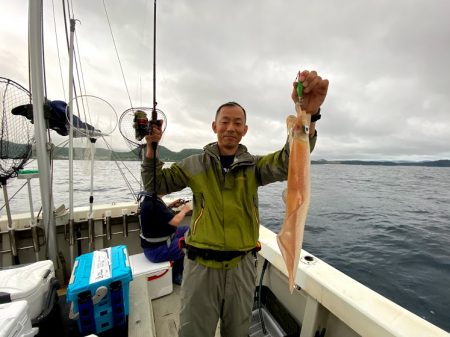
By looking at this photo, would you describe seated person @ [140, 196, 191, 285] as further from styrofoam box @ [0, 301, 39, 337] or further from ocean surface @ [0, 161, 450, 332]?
styrofoam box @ [0, 301, 39, 337]

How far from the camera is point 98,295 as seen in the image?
7.91 feet

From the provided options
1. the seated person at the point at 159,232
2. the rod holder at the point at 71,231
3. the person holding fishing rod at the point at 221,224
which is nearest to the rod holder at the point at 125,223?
the rod holder at the point at 71,231

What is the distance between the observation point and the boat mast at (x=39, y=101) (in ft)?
9.53

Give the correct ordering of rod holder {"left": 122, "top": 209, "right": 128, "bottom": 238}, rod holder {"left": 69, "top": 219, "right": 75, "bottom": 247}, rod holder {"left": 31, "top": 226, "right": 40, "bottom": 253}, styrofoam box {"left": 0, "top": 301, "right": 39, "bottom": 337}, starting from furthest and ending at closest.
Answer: rod holder {"left": 122, "top": 209, "right": 128, "bottom": 238}
rod holder {"left": 69, "top": 219, "right": 75, "bottom": 247}
rod holder {"left": 31, "top": 226, "right": 40, "bottom": 253}
styrofoam box {"left": 0, "top": 301, "right": 39, "bottom": 337}

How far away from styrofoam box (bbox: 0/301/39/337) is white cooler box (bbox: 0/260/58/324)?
22.5 inches

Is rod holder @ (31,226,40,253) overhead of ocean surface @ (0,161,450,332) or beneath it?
overhead

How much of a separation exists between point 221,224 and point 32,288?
6.69ft

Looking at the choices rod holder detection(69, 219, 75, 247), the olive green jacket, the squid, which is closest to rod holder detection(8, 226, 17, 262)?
rod holder detection(69, 219, 75, 247)

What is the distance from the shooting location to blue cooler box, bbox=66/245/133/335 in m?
2.36

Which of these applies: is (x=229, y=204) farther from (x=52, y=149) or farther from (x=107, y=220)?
(x=107, y=220)

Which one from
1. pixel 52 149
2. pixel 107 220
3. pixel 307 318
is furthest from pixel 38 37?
pixel 307 318

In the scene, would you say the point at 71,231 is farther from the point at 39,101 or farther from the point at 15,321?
the point at 15,321

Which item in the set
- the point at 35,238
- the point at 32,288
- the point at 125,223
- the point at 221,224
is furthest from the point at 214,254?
the point at 35,238

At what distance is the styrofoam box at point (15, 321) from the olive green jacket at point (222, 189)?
1226 millimetres
